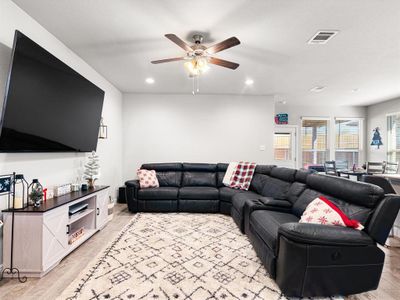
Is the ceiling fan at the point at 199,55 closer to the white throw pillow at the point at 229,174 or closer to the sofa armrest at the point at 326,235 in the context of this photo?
the sofa armrest at the point at 326,235

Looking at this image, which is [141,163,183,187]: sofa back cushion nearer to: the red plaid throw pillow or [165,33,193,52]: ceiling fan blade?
the red plaid throw pillow

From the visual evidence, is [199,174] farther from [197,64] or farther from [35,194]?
[35,194]

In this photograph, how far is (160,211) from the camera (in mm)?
4242

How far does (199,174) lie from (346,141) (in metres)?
5.21

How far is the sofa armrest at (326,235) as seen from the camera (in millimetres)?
1704

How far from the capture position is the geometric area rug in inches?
73.8

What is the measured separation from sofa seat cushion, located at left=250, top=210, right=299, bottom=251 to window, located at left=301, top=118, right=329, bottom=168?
4.89 m

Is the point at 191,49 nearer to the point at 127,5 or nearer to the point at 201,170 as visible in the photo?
the point at 127,5

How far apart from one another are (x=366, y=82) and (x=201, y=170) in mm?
3860

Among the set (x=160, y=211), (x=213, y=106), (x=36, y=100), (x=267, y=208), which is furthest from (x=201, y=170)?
(x=36, y=100)

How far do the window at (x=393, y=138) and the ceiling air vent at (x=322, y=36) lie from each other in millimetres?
4858

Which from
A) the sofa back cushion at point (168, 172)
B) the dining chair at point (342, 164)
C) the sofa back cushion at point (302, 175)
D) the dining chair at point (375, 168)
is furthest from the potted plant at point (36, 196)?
the dining chair at point (342, 164)

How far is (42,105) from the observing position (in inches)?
91.7

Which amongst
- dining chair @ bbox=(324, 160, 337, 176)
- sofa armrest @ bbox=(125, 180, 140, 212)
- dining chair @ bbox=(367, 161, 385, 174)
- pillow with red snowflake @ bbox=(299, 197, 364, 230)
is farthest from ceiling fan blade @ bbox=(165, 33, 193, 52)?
dining chair @ bbox=(367, 161, 385, 174)
